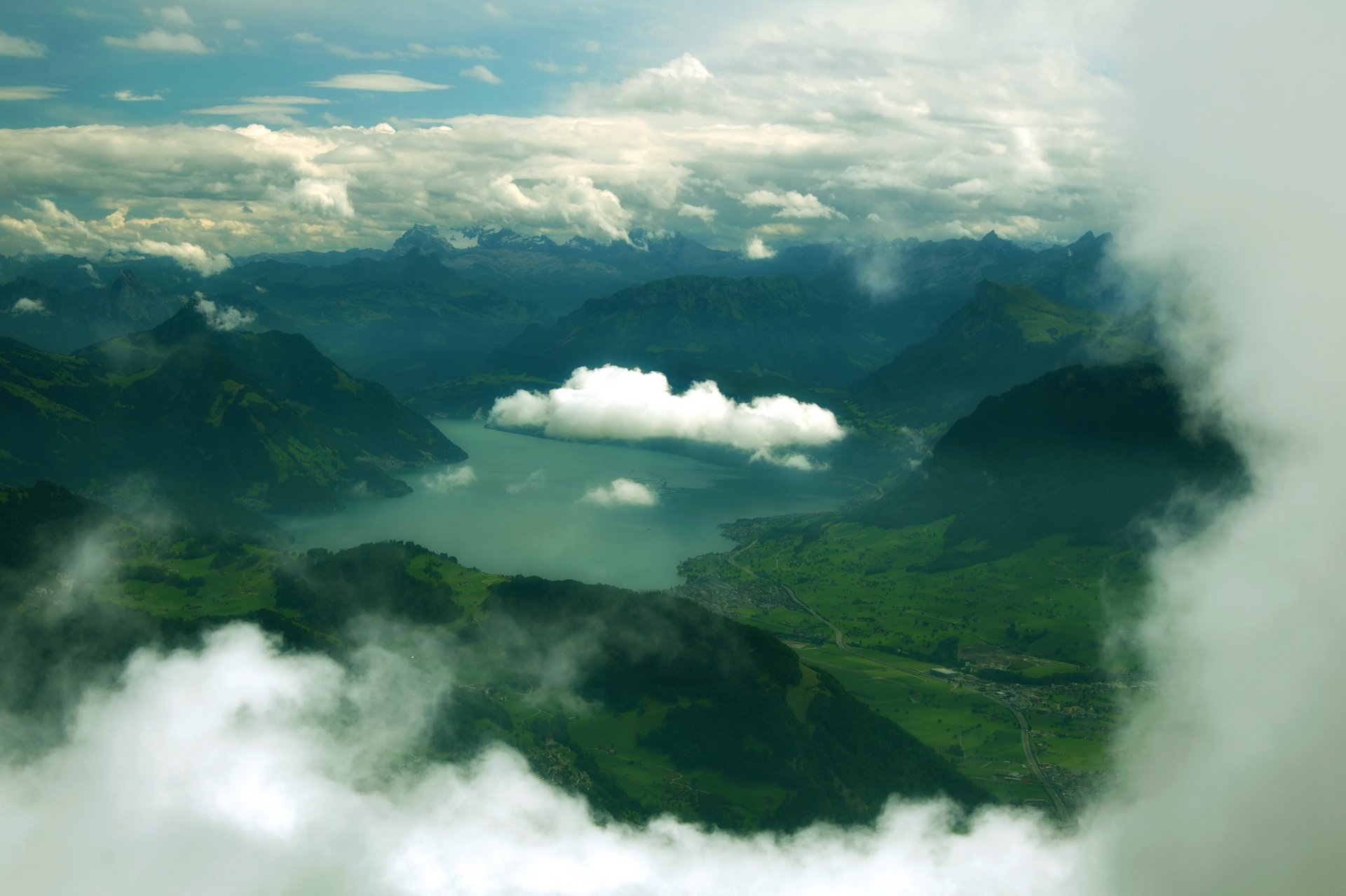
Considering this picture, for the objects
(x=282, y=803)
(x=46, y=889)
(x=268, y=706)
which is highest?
(x=268, y=706)

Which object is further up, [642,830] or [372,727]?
[372,727]

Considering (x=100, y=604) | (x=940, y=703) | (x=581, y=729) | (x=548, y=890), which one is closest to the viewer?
(x=548, y=890)

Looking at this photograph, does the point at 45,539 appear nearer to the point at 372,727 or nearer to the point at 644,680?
the point at 372,727

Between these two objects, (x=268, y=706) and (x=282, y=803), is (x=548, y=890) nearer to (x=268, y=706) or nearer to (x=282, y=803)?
(x=282, y=803)

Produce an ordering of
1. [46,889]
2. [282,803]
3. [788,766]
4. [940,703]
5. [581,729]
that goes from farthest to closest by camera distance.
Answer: [940,703], [581,729], [788,766], [282,803], [46,889]

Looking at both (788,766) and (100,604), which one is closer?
(788,766)

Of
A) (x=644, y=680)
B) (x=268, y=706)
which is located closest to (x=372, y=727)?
(x=268, y=706)

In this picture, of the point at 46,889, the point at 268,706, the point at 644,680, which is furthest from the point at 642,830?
the point at 46,889
